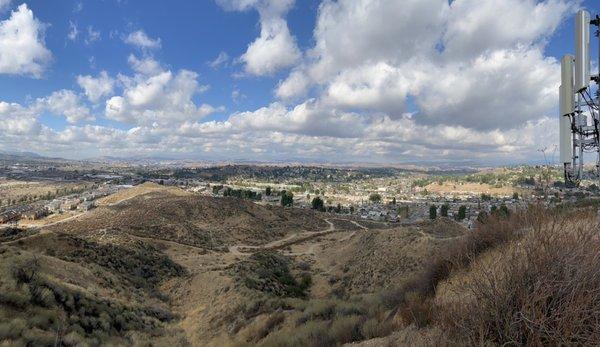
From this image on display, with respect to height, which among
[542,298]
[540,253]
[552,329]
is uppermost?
[540,253]

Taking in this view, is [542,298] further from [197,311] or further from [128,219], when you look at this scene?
[128,219]

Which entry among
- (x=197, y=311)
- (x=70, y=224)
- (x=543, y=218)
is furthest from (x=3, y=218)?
(x=543, y=218)

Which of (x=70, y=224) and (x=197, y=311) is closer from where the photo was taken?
(x=197, y=311)

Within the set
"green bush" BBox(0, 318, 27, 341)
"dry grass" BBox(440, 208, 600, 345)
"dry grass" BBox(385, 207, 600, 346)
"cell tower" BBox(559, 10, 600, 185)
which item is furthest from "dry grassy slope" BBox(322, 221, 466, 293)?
"green bush" BBox(0, 318, 27, 341)

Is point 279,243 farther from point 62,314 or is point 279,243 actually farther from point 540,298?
point 540,298

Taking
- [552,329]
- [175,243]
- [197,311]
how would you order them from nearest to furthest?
[552,329] < [197,311] < [175,243]

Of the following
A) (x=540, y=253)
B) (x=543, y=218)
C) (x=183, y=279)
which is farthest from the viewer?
(x=183, y=279)
